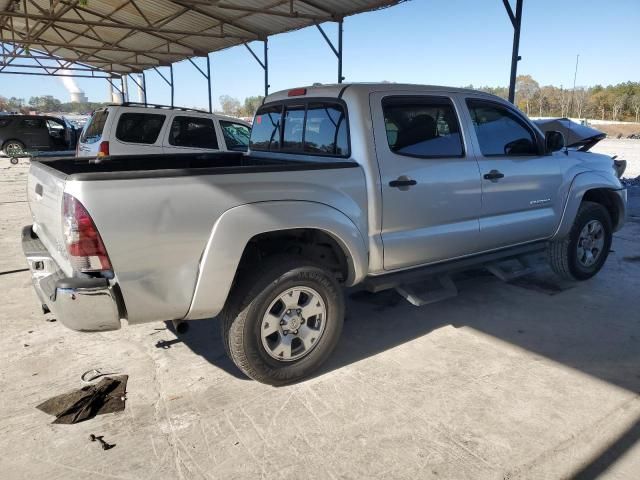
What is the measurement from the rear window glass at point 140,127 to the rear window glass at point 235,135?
1.19 metres

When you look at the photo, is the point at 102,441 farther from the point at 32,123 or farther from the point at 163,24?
the point at 32,123

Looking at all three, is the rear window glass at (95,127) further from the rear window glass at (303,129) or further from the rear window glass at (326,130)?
the rear window glass at (326,130)

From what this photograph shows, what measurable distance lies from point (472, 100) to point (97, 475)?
3.77m

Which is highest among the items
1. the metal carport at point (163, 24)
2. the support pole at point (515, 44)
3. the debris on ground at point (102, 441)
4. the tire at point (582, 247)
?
the metal carport at point (163, 24)

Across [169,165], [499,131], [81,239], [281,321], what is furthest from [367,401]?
[499,131]

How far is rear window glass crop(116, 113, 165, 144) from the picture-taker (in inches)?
314

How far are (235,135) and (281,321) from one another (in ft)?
21.8

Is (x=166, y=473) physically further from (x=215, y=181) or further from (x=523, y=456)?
(x=523, y=456)

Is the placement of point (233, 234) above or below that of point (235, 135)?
below

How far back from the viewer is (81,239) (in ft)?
7.73

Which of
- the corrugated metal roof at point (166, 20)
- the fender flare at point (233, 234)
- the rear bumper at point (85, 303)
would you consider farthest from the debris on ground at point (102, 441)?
the corrugated metal roof at point (166, 20)

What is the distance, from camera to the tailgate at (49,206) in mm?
2566

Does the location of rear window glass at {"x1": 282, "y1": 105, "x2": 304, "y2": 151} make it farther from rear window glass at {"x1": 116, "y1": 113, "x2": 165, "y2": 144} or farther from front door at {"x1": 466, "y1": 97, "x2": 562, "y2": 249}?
rear window glass at {"x1": 116, "y1": 113, "x2": 165, "y2": 144}

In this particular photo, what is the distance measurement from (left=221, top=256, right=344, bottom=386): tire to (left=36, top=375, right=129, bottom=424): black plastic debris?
29.2 inches
